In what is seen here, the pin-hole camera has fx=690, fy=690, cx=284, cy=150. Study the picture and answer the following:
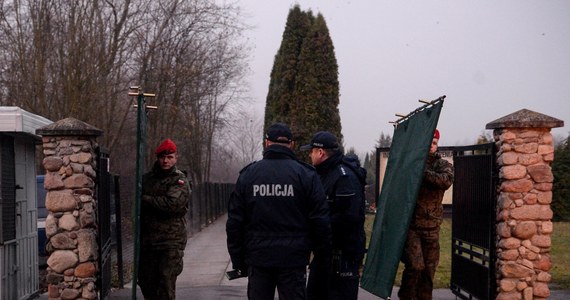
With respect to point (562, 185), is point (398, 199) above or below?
above

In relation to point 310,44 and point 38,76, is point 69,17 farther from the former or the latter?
point 310,44

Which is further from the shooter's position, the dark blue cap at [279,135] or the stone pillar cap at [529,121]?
the stone pillar cap at [529,121]

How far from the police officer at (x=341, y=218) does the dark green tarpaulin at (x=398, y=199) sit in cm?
27

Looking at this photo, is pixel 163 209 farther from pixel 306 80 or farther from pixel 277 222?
pixel 306 80

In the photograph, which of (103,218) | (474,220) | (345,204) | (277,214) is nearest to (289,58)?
(474,220)

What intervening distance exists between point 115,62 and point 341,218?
15.4 metres

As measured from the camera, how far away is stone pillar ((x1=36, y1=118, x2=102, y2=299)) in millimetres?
7512

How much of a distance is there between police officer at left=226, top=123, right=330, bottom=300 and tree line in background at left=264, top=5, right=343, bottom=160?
1164 cm

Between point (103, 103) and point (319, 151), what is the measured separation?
1406 cm

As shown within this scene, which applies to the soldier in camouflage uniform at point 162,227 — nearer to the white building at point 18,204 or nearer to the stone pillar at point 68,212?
the stone pillar at point 68,212

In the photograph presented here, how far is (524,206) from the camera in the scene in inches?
310

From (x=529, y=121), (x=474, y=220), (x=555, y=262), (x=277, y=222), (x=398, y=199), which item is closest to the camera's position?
(x=277, y=222)

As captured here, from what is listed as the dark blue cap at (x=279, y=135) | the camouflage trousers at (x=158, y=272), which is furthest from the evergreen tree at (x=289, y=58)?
the dark blue cap at (x=279, y=135)

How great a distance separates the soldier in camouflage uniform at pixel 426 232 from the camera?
7691mm
